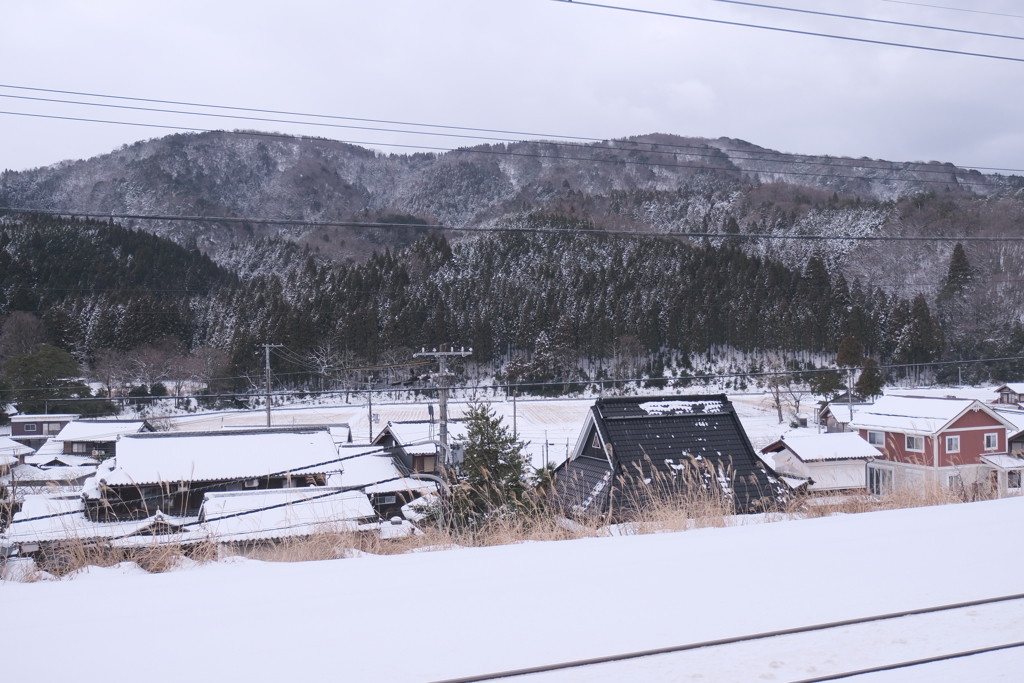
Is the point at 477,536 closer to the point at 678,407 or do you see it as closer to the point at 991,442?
the point at 678,407

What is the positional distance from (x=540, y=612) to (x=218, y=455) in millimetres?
12232

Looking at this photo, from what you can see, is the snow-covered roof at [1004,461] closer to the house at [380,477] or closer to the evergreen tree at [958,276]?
the house at [380,477]

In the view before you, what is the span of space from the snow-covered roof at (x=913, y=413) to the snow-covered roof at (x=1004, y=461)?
0.73m

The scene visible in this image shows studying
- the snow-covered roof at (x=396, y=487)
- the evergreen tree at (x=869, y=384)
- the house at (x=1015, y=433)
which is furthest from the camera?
the evergreen tree at (x=869, y=384)

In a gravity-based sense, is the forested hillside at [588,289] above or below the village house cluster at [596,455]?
above

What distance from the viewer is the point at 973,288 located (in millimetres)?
28625

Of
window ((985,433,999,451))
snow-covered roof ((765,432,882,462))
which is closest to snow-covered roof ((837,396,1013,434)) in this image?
window ((985,433,999,451))

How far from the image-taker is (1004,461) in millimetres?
13312

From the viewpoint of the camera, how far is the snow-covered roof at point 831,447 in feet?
43.7

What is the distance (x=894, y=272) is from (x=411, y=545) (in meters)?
47.4

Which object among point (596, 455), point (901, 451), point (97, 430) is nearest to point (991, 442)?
point (901, 451)

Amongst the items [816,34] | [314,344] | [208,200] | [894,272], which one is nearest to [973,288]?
[894,272]

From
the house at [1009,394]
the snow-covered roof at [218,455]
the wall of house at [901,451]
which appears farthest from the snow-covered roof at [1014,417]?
the snow-covered roof at [218,455]

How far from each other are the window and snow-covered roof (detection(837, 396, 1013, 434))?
1.36 ft
